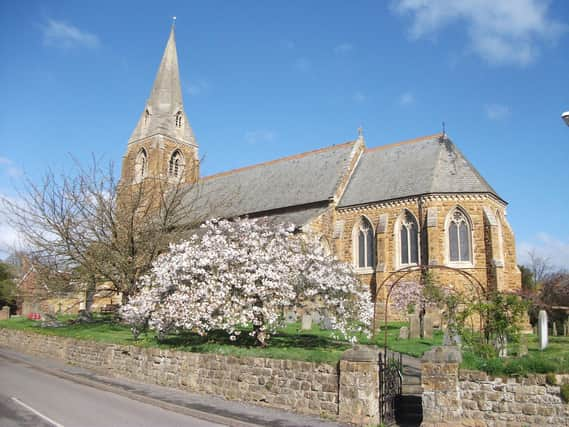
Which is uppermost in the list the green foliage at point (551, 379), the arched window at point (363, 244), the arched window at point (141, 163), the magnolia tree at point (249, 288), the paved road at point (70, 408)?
the arched window at point (141, 163)

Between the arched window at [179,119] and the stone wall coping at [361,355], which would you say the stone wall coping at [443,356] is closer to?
the stone wall coping at [361,355]

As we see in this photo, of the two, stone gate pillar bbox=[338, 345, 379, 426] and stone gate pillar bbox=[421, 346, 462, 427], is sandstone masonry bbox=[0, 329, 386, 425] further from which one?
stone gate pillar bbox=[421, 346, 462, 427]

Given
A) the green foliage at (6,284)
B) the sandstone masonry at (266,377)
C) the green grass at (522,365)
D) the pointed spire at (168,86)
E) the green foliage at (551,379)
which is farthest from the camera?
the pointed spire at (168,86)

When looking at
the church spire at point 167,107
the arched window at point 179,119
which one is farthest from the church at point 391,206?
the arched window at point 179,119

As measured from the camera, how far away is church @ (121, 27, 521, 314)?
2627 cm

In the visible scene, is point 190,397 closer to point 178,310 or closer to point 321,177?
point 178,310

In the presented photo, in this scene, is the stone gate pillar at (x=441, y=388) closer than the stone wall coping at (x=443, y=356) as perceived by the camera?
Yes

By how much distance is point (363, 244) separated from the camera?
30.1 metres

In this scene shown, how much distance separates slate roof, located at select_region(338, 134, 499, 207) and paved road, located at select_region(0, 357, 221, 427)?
66.7ft

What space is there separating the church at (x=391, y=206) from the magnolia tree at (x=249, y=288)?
8.48 m

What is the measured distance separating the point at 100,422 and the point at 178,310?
4318 mm

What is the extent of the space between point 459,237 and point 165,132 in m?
31.3

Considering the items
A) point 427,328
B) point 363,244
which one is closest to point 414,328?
point 427,328

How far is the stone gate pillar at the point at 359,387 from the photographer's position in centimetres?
930
